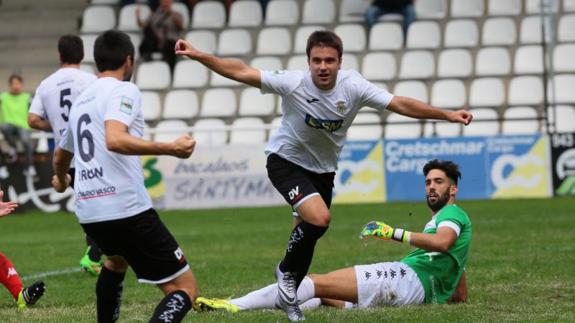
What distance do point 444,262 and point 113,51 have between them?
3.74m

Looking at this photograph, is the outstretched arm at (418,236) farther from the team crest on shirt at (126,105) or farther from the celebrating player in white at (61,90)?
the celebrating player in white at (61,90)

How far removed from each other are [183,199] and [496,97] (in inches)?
282

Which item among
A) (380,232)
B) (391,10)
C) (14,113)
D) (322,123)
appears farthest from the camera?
(391,10)

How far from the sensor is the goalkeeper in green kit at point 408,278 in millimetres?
9508

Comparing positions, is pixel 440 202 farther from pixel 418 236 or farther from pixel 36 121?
pixel 36 121

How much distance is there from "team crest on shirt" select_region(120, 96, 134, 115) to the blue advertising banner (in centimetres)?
1603

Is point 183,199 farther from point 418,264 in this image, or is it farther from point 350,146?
point 418,264

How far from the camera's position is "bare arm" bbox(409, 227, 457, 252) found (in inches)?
360

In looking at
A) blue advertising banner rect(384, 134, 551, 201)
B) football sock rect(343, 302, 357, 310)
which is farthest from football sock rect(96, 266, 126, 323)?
blue advertising banner rect(384, 134, 551, 201)

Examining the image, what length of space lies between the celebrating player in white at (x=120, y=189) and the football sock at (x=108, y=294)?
0.53 meters

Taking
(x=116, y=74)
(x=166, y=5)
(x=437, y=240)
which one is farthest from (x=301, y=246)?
(x=166, y=5)

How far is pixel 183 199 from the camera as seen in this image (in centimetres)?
2297

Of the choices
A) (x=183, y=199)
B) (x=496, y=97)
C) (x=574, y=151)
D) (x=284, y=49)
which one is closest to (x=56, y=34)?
(x=284, y=49)

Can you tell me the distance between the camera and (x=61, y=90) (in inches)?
461
